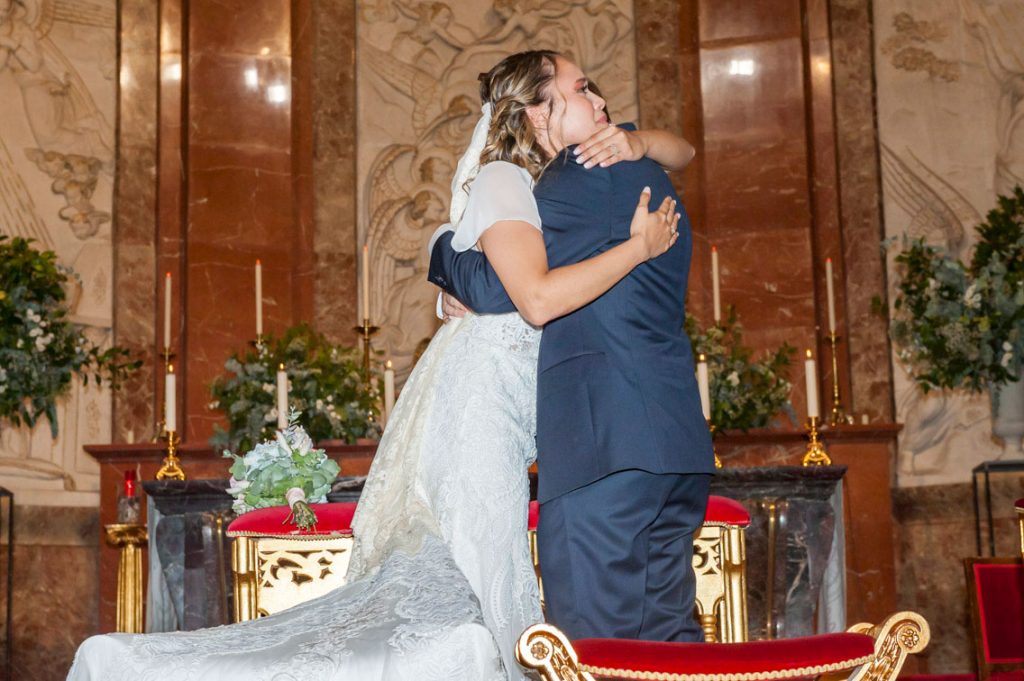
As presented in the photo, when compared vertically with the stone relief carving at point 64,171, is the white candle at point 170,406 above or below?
below

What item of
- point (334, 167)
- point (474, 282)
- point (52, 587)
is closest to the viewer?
point (474, 282)

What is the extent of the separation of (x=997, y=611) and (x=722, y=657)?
3363 mm

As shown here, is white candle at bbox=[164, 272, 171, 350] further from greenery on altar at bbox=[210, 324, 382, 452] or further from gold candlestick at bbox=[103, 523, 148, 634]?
gold candlestick at bbox=[103, 523, 148, 634]

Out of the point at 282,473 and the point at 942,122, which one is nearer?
the point at 282,473

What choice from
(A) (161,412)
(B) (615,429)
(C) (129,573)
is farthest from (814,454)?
(A) (161,412)

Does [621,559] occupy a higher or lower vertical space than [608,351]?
lower

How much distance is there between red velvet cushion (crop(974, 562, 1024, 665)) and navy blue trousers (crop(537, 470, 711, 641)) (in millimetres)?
2731

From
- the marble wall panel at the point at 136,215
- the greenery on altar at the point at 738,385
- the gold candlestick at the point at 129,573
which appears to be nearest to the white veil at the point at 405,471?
the gold candlestick at the point at 129,573

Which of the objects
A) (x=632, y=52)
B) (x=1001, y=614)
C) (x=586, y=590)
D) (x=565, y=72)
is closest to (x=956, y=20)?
(x=632, y=52)

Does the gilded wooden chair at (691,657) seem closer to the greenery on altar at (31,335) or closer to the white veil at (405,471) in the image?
the white veil at (405,471)

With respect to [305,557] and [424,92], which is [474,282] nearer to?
[305,557]

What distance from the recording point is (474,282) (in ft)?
9.88

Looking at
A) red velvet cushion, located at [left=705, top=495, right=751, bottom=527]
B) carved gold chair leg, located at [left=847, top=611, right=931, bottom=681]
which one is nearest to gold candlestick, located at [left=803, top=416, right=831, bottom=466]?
red velvet cushion, located at [left=705, top=495, right=751, bottom=527]

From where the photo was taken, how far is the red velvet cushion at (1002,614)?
198 inches
